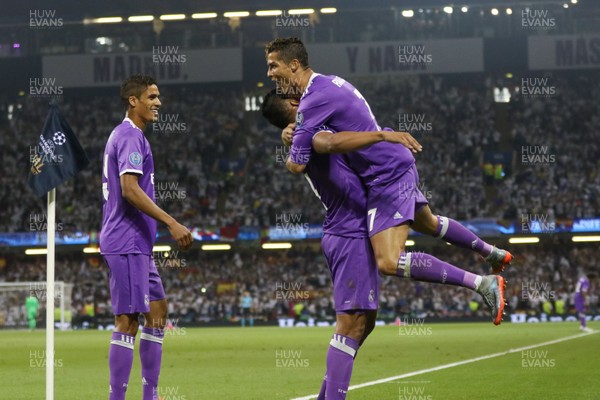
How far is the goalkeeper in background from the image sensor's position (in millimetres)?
37787

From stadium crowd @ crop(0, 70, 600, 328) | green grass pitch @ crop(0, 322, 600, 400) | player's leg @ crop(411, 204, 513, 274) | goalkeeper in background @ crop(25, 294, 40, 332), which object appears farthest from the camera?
stadium crowd @ crop(0, 70, 600, 328)

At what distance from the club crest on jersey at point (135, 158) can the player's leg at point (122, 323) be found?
0.75 meters

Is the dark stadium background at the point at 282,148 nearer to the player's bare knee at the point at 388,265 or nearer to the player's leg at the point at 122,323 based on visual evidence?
the player's leg at the point at 122,323

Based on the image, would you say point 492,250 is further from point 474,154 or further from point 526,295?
point 474,154

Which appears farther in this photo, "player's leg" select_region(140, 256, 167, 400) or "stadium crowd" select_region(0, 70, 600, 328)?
"stadium crowd" select_region(0, 70, 600, 328)

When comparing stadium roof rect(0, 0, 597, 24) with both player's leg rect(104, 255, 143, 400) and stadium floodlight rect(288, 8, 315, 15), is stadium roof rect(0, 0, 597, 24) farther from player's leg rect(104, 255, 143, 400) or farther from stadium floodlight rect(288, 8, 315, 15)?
player's leg rect(104, 255, 143, 400)

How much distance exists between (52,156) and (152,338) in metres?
1.73

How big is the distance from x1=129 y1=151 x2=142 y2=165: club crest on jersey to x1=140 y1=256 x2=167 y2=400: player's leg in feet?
2.56

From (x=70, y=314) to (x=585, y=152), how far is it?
2381 centimetres

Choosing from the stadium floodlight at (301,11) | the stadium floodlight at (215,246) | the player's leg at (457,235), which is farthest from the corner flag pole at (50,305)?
the stadium floodlight at (301,11)

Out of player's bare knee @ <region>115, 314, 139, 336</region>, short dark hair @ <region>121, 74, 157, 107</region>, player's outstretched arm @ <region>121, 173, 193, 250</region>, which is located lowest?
player's bare knee @ <region>115, 314, 139, 336</region>

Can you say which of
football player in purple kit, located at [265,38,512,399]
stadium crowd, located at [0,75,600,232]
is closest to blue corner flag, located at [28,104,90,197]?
football player in purple kit, located at [265,38,512,399]

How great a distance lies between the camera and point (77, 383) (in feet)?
43.0

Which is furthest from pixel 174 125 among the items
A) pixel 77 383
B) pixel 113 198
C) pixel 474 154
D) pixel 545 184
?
pixel 113 198
